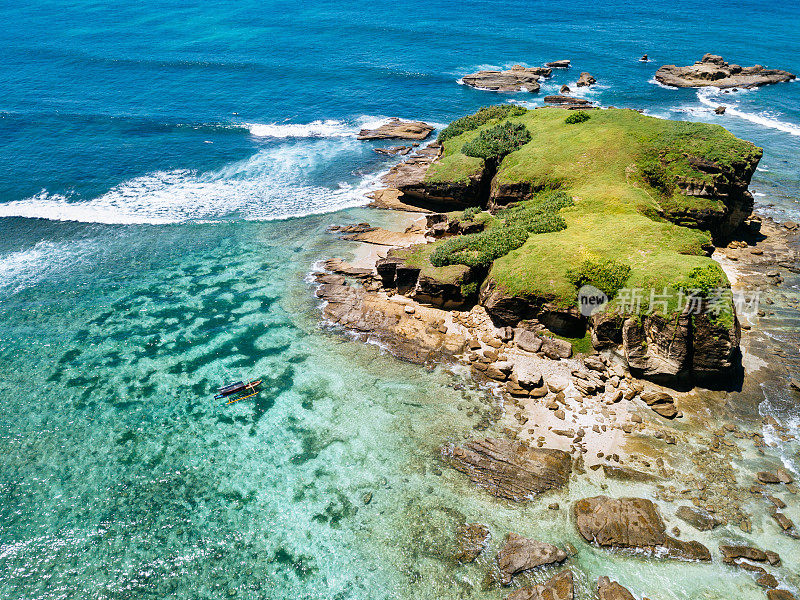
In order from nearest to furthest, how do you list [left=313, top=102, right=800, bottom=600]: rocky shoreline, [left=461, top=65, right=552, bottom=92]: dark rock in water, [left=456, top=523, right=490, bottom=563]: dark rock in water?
[left=313, top=102, right=800, bottom=600]: rocky shoreline < [left=456, top=523, right=490, bottom=563]: dark rock in water < [left=461, top=65, right=552, bottom=92]: dark rock in water

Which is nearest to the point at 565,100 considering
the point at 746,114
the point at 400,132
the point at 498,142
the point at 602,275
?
the point at 746,114

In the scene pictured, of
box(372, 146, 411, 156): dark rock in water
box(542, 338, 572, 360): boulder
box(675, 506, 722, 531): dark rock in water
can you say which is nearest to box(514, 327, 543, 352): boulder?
box(542, 338, 572, 360): boulder

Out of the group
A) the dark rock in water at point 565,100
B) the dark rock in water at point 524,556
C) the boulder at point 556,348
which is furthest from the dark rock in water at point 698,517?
the dark rock in water at point 565,100

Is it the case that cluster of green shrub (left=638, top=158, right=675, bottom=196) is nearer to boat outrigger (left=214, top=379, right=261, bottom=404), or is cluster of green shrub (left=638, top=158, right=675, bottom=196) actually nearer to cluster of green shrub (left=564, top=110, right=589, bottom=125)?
cluster of green shrub (left=564, top=110, right=589, bottom=125)

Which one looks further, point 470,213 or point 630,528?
point 470,213

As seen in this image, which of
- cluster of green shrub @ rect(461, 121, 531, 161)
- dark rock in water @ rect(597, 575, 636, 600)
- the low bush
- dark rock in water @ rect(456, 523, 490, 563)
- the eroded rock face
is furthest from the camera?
the eroded rock face

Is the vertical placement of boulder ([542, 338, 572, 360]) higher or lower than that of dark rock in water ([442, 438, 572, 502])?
higher

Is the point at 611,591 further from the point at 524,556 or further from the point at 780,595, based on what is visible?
the point at 780,595

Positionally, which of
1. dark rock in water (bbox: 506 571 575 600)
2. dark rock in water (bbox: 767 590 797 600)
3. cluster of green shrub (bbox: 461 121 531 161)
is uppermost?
cluster of green shrub (bbox: 461 121 531 161)

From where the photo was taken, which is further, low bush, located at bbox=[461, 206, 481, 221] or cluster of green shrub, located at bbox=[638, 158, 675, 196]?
low bush, located at bbox=[461, 206, 481, 221]
